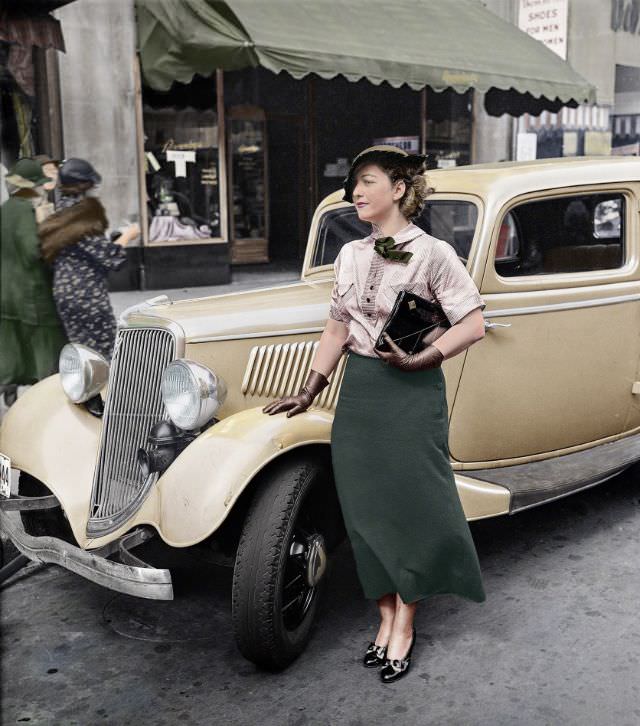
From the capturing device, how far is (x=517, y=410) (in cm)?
374

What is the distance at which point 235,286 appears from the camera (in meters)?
11.6

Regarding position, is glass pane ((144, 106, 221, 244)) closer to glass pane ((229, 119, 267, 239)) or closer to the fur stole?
glass pane ((229, 119, 267, 239))

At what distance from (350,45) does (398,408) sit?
831 centimetres

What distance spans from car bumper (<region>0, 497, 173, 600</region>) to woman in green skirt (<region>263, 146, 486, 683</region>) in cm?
67

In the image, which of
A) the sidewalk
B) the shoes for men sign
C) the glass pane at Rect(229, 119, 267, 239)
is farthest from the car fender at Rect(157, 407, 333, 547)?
the shoes for men sign

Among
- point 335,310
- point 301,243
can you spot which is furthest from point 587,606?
point 301,243

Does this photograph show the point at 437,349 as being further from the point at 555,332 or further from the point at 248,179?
the point at 248,179

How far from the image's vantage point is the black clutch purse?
2697 millimetres

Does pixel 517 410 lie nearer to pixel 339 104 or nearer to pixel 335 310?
pixel 335 310

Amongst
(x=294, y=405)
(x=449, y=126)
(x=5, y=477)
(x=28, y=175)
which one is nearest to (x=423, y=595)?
(x=294, y=405)

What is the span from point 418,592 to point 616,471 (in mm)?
1550

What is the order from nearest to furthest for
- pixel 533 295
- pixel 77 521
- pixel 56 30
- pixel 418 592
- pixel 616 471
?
pixel 418 592, pixel 77 521, pixel 533 295, pixel 616 471, pixel 56 30

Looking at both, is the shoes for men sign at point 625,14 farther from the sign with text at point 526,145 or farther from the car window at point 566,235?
the car window at point 566,235

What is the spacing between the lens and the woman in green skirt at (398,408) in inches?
108
